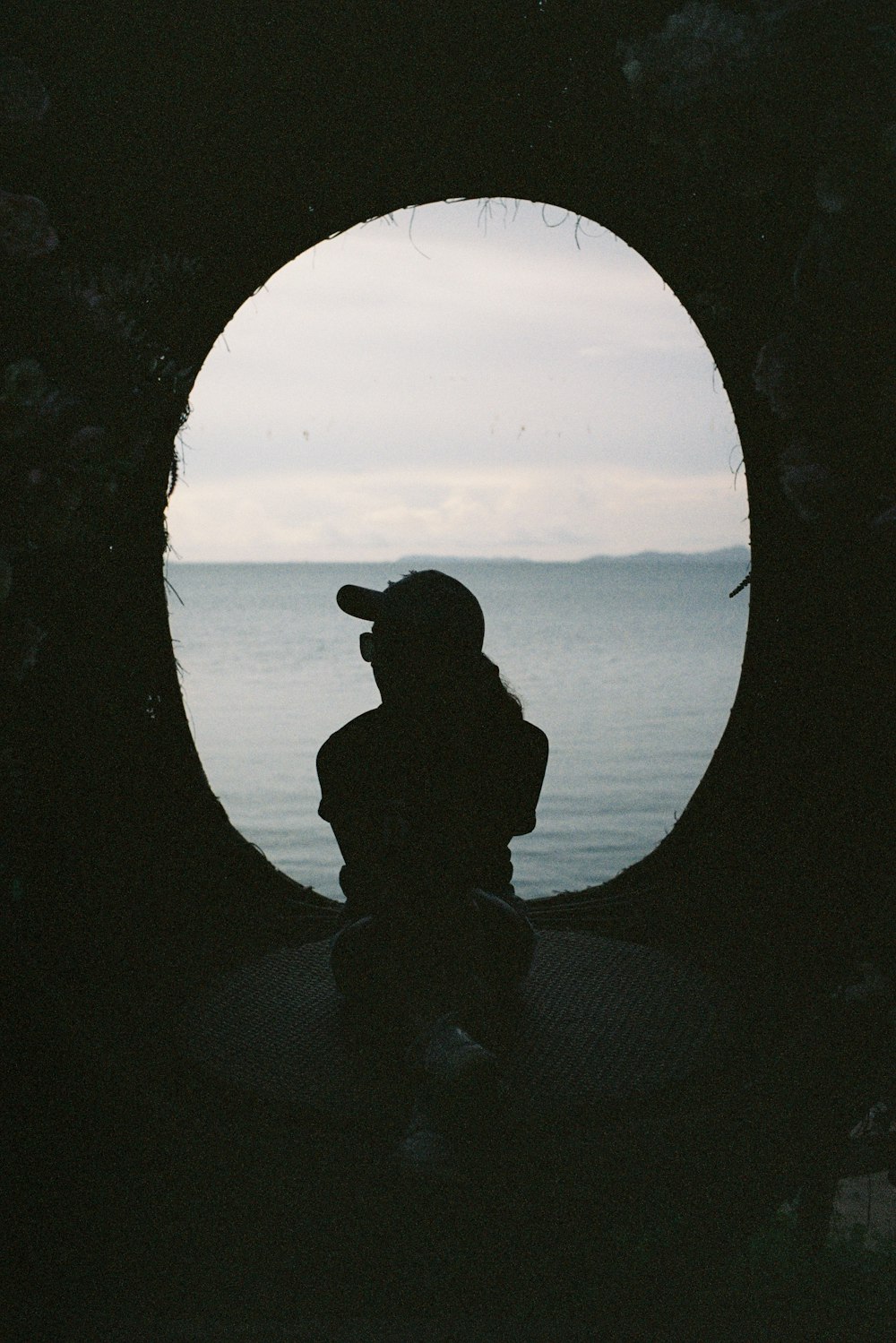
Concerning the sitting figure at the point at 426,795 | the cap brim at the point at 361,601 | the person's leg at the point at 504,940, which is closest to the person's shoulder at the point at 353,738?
the sitting figure at the point at 426,795

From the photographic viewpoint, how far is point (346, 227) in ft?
6.84

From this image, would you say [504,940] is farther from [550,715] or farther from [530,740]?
[550,715]

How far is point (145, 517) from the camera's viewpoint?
88.7 inches

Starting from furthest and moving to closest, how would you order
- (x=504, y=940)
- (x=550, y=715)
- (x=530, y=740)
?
(x=550, y=715)
(x=504, y=940)
(x=530, y=740)

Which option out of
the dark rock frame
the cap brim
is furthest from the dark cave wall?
the cap brim

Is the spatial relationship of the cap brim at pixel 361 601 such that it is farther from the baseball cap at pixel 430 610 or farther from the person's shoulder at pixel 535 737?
the person's shoulder at pixel 535 737

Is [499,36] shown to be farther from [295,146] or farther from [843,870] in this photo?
[843,870]

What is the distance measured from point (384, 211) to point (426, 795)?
97cm

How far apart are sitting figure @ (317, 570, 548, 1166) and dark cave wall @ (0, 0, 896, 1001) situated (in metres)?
0.43

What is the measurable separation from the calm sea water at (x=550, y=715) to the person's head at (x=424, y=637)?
2.02 ft

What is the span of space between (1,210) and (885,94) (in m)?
1.14

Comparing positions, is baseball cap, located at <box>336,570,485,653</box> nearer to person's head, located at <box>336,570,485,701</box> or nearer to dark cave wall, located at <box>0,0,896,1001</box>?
person's head, located at <box>336,570,485,701</box>

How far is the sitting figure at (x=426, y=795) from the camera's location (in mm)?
1812

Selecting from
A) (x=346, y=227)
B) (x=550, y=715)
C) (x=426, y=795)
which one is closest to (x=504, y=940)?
(x=426, y=795)
